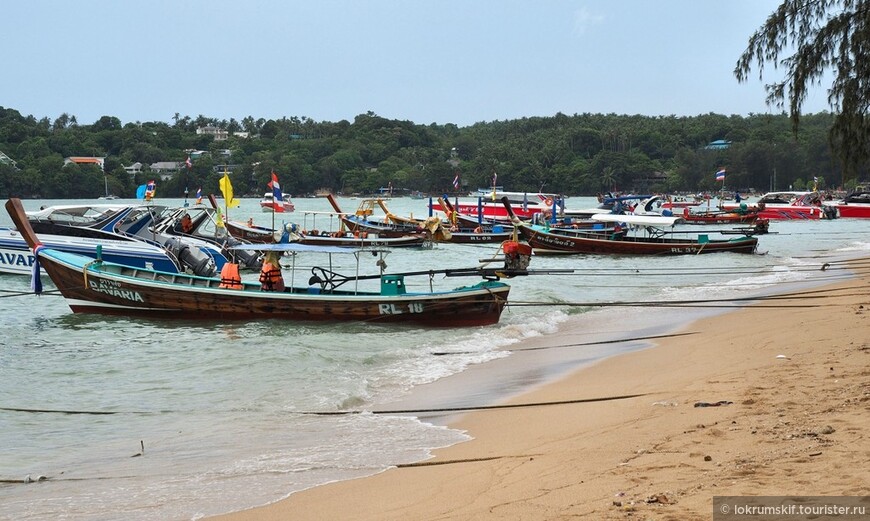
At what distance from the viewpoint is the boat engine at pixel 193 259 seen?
1027 inches

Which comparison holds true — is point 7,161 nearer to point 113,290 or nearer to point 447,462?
point 113,290

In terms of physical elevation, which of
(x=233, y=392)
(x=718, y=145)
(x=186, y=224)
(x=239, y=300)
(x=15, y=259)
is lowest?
(x=233, y=392)

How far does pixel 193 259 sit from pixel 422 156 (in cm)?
14885

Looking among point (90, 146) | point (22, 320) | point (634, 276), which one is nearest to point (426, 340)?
point (22, 320)

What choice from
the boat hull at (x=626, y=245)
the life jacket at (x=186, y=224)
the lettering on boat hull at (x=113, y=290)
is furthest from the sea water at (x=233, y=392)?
the boat hull at (x=626, y=245)

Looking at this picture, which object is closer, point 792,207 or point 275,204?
point 275,204

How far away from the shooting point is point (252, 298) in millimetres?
18984

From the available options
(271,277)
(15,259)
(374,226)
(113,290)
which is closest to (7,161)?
(374,226)

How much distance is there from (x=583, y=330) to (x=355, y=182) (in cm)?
14032

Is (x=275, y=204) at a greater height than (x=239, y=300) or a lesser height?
greater

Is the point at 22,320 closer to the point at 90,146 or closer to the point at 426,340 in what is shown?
the point at 426,340

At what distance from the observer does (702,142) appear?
174m

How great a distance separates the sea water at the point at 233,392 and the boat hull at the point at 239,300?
264 mm

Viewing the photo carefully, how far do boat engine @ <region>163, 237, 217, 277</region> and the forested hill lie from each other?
104 meters
